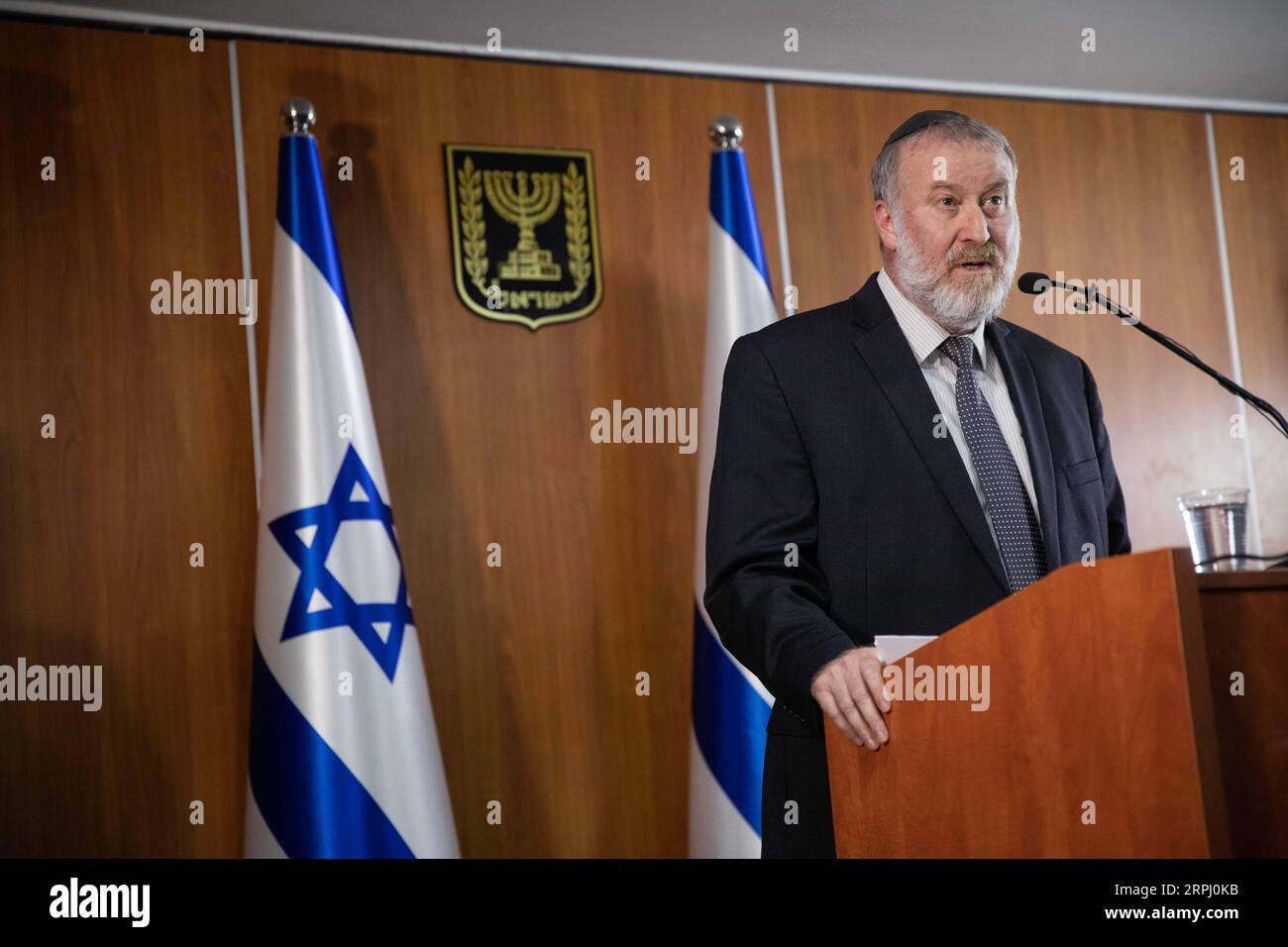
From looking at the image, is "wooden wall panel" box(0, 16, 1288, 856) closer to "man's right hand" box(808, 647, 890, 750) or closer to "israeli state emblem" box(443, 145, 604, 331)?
"israeli state emblem" box(443, 145, 604, 331)

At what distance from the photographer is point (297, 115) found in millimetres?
3416

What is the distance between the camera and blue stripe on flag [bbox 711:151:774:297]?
3.72m

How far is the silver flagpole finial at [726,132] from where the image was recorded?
12.5ft

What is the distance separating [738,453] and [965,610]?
422 millimetres

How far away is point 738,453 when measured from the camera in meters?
1.93

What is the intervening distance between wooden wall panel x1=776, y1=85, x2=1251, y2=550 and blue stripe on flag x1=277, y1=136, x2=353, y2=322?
5.72 ft

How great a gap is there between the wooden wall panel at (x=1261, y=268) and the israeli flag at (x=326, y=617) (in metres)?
3.53

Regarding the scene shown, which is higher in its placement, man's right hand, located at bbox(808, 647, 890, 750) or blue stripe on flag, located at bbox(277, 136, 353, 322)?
blue stripe on flag, located at bbox(277, 136, 353, 322)

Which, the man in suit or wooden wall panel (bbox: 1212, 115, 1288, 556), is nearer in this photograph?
the man in suit

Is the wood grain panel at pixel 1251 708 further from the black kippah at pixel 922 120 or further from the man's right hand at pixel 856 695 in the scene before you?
the black kippah at pixel 922 120

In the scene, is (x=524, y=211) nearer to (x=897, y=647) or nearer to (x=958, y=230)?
(x=958, y=230)

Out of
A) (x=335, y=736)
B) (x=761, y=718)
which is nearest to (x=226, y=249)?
(x=335, y=736)

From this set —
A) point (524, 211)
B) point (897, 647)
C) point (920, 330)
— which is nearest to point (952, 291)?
point (920, 330)

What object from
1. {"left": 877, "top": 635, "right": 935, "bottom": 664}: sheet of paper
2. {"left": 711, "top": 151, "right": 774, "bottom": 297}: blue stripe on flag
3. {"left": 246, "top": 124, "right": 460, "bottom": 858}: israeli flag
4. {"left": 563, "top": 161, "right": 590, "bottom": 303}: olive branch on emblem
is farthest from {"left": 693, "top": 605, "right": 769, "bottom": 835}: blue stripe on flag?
{"left": 877, "top": 635, "right": 935, "bottom": 664}: sheet of paper
